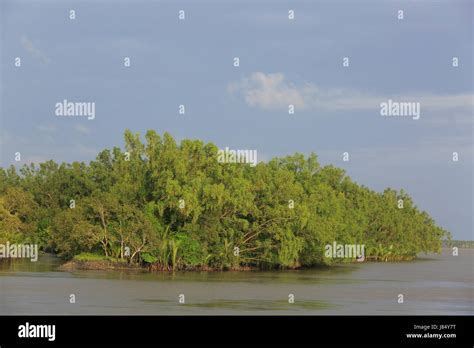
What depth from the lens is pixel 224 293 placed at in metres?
34.1

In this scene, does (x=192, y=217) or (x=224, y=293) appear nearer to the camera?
(x=224, y=293)

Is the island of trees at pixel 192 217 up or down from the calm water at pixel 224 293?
up

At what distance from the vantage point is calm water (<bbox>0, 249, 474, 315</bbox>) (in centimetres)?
2930

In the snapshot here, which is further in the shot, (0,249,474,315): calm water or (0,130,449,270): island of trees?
(0,130,449,270): island of trees

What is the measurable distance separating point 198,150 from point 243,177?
3.91 m

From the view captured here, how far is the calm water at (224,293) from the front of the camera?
2930cm

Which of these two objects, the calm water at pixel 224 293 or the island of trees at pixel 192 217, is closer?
the calm water at pixel 224 293

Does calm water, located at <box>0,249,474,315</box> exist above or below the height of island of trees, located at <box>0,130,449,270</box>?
below

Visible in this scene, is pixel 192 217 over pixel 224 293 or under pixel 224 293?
over

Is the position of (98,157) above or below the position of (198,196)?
above
